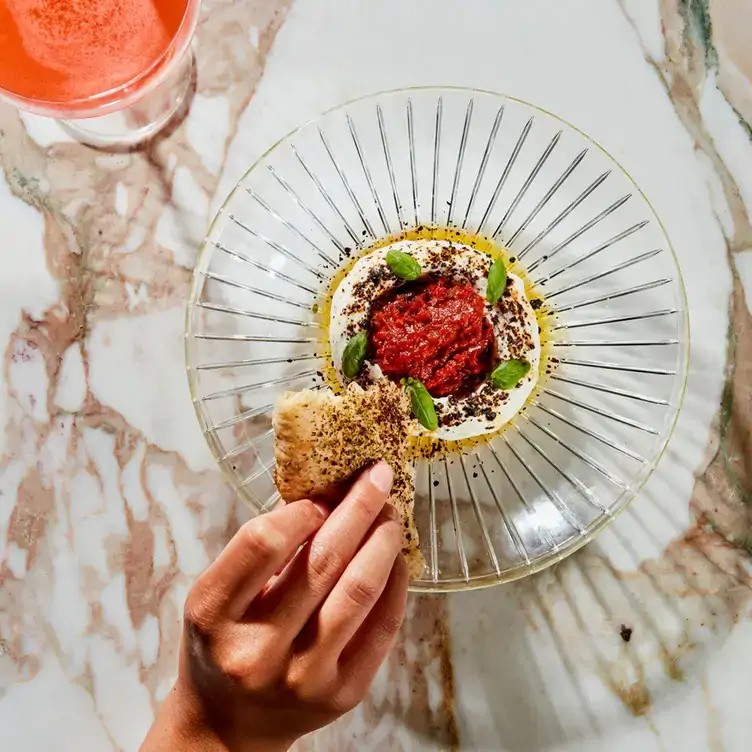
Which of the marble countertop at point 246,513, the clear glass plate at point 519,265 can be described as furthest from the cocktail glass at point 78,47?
the clear glass plate at point 519,265

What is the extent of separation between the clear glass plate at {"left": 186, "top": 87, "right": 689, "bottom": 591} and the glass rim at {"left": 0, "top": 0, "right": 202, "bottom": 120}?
314 mm

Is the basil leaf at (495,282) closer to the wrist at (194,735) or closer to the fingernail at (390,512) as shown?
the fingernail at (390,512)

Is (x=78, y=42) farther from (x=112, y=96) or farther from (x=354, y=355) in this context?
(x=354, y=355)

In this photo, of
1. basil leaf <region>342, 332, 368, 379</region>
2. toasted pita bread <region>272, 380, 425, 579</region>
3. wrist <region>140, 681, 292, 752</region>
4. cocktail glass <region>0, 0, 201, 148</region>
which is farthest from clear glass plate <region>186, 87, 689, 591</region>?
wrist <region>140, 681, 292, 752</region>

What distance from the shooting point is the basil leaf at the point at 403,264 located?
71.4 inches

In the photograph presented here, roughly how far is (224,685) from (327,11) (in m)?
1.58

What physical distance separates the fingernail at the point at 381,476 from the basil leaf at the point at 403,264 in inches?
18.2

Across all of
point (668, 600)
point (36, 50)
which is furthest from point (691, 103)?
point (36, 50)

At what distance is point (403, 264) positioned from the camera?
1.81 metres

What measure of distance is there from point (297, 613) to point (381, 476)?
30 centimetres

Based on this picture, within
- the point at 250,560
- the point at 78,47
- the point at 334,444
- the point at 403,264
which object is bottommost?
the point at 250,560

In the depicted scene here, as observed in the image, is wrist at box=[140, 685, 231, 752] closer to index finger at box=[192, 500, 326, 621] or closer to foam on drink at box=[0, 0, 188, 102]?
index finger at box=[192, 500, 326, 621]

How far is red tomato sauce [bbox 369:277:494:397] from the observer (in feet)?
5.92

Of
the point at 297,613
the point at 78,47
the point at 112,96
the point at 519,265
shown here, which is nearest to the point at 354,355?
the point at 519,265
